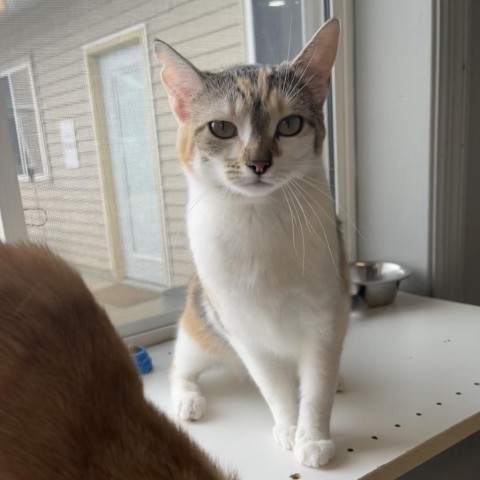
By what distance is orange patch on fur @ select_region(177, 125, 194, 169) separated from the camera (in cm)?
76

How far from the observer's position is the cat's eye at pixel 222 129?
72 cm

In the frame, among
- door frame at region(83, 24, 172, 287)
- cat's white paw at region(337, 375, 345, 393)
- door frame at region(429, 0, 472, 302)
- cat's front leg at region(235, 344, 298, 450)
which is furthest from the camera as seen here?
door frame at region(429, 0, 472, 302)

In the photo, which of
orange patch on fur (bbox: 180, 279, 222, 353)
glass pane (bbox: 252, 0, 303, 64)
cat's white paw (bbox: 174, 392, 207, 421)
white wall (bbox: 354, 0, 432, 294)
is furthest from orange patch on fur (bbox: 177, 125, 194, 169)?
white wall (bbox: 354, 0, 432, 294)

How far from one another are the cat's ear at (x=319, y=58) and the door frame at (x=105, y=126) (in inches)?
18.7

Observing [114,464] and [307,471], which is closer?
[114,464]

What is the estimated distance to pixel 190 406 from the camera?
854mm

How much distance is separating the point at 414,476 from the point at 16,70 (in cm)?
112

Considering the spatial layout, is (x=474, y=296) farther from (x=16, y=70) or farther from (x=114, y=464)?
(x=114, y=464)

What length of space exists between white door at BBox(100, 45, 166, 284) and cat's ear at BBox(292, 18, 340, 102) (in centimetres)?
48

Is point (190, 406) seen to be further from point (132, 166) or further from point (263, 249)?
point (132, 166)

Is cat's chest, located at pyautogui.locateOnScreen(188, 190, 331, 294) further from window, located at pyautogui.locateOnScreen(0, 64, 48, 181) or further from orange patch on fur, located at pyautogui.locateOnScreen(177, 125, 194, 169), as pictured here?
window, located at pyautogui.locateOnScreen(0, 64, 48, 181)

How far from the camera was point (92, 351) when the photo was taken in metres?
0.24

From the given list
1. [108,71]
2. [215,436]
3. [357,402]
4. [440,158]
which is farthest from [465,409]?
[108,71]

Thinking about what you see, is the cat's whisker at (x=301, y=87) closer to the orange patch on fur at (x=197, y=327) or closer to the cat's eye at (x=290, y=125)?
the cat's eye at (x=290, y=125)
